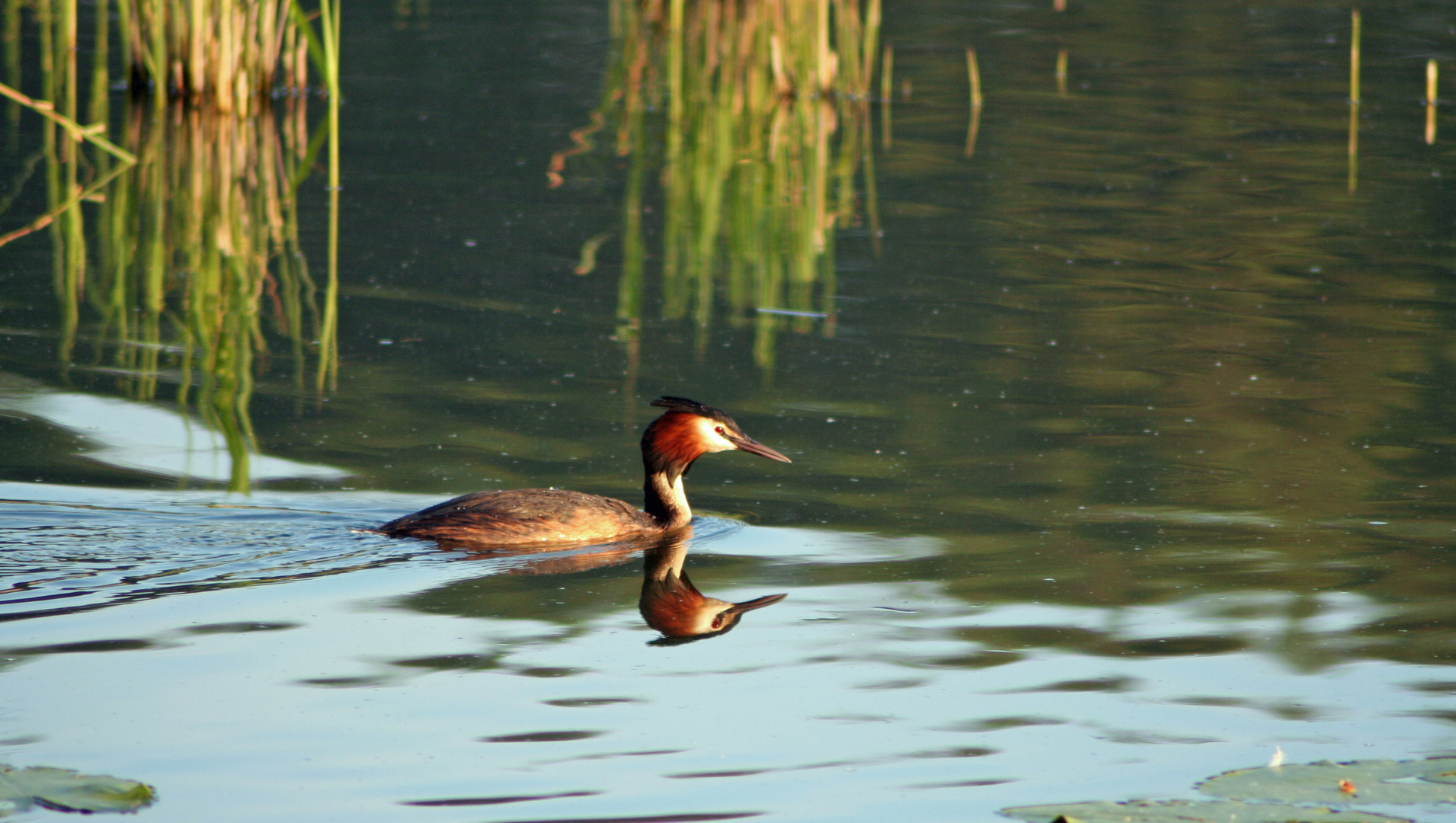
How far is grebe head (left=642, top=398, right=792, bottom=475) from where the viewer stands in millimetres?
7141

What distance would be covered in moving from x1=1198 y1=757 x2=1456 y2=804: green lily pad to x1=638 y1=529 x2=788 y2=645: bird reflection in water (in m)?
1.82

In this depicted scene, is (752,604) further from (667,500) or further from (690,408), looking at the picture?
(690,408)

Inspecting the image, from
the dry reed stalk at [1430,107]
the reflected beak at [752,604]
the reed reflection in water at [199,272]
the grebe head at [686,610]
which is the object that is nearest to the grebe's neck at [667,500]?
the grebe head at [686,610]

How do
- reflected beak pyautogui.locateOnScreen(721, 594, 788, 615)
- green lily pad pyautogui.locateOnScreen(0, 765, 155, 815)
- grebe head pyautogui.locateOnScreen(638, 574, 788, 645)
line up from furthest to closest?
1. reflected beak pyautogui.locateOnScreen(721, 594, 788, 615)
2. grebe head pyautogui.locateOnScreen(638, 574, 788, 645)
3. green lily pad pyautogui.locateOnScreen(0, 765, 155, 815)

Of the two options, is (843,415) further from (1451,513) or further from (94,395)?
(94,395)

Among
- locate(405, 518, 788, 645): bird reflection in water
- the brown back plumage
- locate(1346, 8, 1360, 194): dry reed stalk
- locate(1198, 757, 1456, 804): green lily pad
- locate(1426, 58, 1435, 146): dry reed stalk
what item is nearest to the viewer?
locate(1198, 757, 1456, 804): green lily pad

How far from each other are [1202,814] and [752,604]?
2.15m

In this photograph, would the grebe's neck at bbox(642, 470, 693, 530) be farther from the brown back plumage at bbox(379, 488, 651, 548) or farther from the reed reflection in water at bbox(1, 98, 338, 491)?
the reed reflection in water at bbox(1, 98, 338, 491)

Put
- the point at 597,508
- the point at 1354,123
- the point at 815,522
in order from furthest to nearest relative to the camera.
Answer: the point at 1354,123, the point at 815,522, the point at 597,508

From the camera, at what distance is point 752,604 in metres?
6.00

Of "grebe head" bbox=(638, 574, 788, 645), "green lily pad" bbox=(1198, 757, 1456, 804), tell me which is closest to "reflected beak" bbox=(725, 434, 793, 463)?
"grebe head" bbox=(638, 574, 788, 645)

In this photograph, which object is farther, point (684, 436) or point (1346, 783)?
point (684, 436)

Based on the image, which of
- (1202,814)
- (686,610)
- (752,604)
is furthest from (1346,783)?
(686,610)

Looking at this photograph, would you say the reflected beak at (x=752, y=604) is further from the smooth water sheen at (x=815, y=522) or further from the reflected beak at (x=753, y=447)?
the reflected beak at (x=753, y=447)
